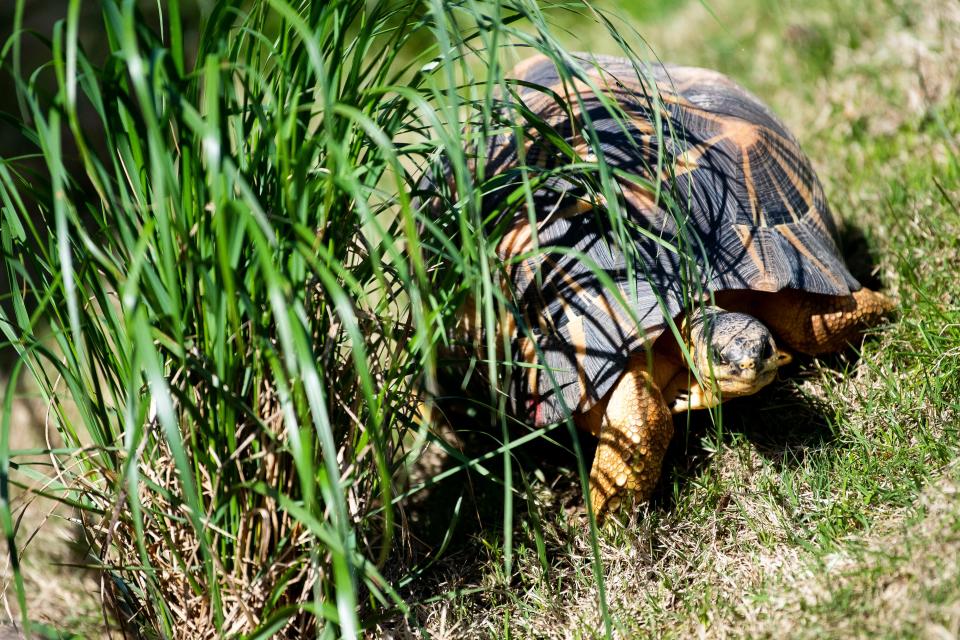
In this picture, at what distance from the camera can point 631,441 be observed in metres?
1.88

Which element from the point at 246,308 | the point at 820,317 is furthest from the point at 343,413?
the point at 820,317

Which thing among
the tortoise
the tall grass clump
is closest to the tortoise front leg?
the tortoise

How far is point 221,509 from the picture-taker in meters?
1.49

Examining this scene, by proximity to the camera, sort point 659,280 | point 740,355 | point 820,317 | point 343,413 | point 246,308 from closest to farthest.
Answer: point 246,308 → point 343,413 → point 740,355 → point 659,280 → point 820,317

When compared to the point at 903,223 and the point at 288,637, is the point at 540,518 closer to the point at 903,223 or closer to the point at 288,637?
the point at 288,637

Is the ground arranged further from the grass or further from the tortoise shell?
the tortoise shell

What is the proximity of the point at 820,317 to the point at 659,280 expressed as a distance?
1.69 ft

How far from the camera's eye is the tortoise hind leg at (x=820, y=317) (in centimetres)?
215

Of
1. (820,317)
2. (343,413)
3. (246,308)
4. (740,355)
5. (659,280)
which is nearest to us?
(246,308)

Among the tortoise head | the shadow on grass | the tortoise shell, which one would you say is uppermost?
the tortoise shell

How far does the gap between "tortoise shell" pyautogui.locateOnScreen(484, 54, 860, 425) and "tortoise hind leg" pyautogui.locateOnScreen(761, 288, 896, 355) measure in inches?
2.7

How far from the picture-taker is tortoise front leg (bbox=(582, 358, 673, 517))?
1891 mm

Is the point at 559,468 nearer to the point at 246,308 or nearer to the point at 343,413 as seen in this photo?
the point at 343,413

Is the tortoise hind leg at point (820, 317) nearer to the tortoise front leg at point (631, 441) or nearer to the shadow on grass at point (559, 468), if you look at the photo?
the shadow on grass at point (559, 468)
